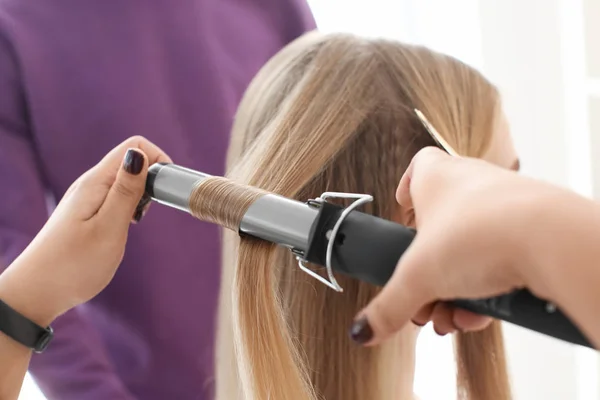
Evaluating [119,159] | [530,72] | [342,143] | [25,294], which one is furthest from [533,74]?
[25,294]

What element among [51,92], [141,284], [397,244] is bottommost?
[141,284]

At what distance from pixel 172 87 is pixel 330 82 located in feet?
0.83

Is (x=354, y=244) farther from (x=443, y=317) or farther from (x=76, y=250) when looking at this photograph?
(x=76, y=250)

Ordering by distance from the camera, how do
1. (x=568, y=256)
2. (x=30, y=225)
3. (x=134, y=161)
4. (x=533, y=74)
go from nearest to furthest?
(x=568, y=256) < (x=134, y=161) < (x=30, y=225) < (x=533, y=74)

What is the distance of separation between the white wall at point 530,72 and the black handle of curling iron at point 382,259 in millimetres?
695

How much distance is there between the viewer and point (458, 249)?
240mm

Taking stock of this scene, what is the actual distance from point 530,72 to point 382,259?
73cm

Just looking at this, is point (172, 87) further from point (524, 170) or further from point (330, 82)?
point (524, 170)

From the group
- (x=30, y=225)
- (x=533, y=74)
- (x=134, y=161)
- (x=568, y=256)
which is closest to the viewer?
(x=568, y=256)

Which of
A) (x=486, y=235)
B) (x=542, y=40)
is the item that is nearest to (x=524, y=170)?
(x=542, y=40)

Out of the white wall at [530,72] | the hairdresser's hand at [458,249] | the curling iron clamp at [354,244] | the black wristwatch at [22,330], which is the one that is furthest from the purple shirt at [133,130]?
the hairdresser's hand at [458,249]

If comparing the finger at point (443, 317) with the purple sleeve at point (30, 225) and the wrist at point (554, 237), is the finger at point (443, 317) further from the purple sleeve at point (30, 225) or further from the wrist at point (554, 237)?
the purple sleeve at point (30, 225)

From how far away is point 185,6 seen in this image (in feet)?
2.36

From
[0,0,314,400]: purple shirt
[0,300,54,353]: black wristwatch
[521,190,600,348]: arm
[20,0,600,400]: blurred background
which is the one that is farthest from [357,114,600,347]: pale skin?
[20,0,600,400]: blurred background
